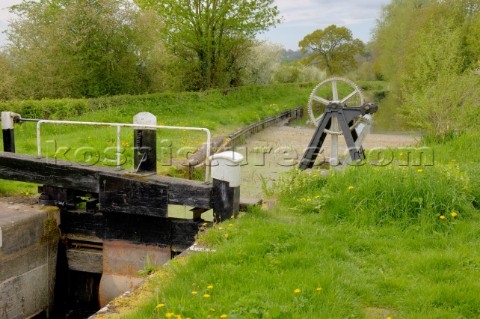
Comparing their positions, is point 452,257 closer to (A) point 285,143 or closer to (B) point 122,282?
(B) point 122,282

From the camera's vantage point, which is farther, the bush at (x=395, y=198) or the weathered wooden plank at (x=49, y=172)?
the weathered wooden plank at (x=49, y=172)

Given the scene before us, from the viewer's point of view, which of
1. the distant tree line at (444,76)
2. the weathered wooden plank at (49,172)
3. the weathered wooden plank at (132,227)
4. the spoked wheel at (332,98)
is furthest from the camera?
the distant tree line at (444,76)

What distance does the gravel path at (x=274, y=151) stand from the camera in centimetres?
1173

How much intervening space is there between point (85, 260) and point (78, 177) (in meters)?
1.27

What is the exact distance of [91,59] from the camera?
19.0 meters

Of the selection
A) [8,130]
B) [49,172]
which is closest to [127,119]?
[8,130]

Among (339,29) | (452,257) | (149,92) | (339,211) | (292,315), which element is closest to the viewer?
(292,315)

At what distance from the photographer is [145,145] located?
23.4 ft

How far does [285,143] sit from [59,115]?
24.9 feet

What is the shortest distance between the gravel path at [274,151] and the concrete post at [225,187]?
7.45ft

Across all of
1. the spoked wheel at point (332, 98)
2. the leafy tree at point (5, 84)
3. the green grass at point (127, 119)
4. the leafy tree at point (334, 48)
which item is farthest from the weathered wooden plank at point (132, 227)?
the leafy tree at point (334, 48)

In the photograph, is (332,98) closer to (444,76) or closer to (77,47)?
(444,76)

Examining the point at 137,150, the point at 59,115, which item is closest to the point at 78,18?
the point at 59,115

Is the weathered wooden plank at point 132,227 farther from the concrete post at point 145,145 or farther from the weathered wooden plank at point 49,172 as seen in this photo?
the concrete post at point 145,145
